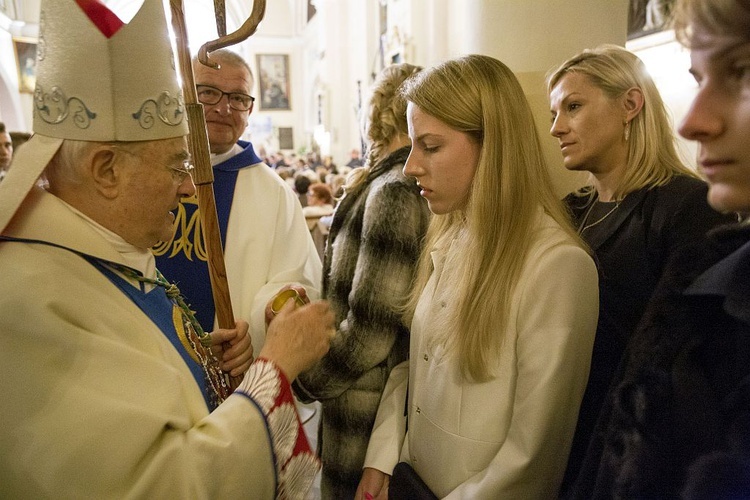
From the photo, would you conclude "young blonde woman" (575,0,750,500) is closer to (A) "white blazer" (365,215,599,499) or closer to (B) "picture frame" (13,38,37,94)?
(A) "white blazer" (365,215,599,499)

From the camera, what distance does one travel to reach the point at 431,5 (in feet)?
31.4

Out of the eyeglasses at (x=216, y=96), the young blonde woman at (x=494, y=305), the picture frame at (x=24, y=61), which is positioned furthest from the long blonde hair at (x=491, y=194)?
the picture frame at (x=24, y=61)

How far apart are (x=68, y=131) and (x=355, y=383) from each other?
1205 millimetres

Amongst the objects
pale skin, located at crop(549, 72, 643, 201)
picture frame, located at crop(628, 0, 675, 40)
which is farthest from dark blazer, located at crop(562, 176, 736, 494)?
picture frame, located at crop(628, 0, 675, 40)

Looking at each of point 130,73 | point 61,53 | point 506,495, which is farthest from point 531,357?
point 61,53

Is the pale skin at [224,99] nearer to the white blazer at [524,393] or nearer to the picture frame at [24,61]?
the white blazer at [524,393]

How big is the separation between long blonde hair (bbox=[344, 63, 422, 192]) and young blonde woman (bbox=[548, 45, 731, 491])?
60 centimetres

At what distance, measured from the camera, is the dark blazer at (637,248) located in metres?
1.61

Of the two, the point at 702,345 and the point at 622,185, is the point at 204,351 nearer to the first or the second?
the point at 702,345

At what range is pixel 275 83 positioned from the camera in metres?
25.1

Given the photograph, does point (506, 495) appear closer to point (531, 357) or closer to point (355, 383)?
point (531, 357)

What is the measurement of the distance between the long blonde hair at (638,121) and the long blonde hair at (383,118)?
0.68 meters

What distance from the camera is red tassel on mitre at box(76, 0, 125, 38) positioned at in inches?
44.7

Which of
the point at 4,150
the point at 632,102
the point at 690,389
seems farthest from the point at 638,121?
the point at 4,150
